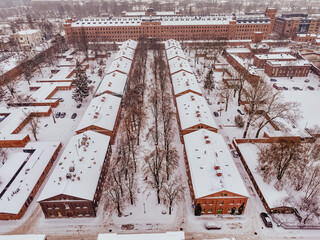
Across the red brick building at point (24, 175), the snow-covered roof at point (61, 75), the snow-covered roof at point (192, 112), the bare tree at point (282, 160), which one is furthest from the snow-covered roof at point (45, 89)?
the bare tree at point (282, 160)

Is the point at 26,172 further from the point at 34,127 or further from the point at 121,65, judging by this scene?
the point at 121,65

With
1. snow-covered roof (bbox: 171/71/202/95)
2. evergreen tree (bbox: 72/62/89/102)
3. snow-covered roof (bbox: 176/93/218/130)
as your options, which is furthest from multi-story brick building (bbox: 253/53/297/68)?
evergreen tree (bbox: 72/62/89/102)

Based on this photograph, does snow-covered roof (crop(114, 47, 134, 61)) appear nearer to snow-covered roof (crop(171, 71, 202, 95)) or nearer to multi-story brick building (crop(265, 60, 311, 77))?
snow-covered roof (crop(171, 71, 202, 95))

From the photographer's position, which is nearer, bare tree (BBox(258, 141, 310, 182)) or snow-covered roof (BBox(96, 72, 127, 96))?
bare tree (BBox(258, 141, 310, 182))

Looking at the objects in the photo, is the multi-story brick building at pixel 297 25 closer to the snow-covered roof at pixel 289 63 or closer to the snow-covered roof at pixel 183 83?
the snow-covered roof at pixel 289 63

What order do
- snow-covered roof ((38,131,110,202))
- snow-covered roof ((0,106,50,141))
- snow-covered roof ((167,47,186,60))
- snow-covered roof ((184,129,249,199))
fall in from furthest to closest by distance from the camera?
snow-covered roof ((167,47,186,60)) < snow-covered roof ((0,106,50,141)) < snow-covered roof ((184,129,249,199)) < snow-covered roof ((38,131,110,202))

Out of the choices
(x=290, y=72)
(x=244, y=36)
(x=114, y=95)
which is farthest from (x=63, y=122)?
(x=244, y=36)
